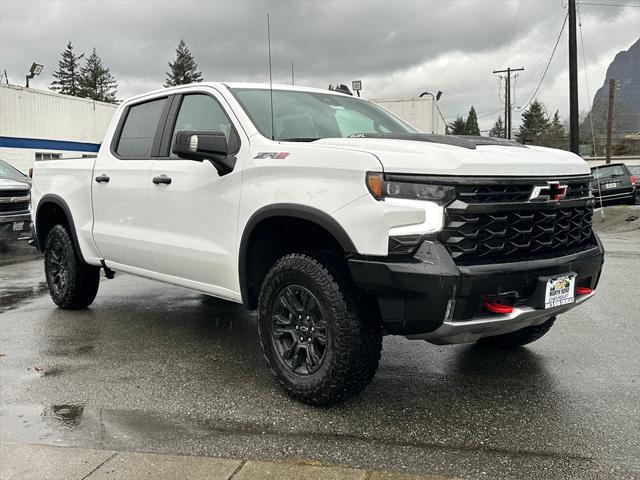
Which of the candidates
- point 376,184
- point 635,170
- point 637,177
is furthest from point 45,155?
point 376,184

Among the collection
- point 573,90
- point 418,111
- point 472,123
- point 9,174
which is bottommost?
point 9,174

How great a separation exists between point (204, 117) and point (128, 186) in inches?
36.4

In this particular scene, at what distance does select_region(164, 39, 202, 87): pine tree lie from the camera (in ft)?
233

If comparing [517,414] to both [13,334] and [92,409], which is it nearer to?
[92,409]

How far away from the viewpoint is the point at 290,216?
345cm

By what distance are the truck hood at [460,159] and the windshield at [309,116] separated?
496 millimetres

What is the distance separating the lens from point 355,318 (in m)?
3.19

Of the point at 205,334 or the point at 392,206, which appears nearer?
the point at 392,206

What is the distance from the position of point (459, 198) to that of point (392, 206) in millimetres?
327

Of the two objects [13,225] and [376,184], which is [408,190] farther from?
[13,225]

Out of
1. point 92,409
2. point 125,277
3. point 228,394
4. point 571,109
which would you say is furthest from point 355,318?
point 571,109

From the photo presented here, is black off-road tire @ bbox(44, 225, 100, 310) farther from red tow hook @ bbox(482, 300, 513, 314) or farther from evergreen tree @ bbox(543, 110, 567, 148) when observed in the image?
evergreen tree @ bbox(543, 110, 567, 148)

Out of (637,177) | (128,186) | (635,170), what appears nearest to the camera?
(128,186)

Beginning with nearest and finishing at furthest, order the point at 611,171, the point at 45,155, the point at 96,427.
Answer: the point at 96,427
the point at 611,171
the point at 45,155
